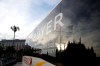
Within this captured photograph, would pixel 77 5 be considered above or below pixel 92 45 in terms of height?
above

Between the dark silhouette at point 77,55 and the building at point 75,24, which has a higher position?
the building at point 75,24

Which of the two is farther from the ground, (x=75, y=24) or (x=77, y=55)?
(x=75, y=24)

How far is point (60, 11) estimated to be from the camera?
4387 mm

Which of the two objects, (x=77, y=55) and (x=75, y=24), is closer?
(x=77, y=55)

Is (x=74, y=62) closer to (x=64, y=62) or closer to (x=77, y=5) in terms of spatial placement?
(x=64, y=62)

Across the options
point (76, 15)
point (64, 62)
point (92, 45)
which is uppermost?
point (76, 15)

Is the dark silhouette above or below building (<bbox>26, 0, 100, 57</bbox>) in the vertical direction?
below

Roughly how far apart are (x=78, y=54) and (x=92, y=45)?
0.36 meters

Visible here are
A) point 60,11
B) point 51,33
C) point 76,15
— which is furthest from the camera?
point 51,33

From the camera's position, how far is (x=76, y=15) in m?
3.62

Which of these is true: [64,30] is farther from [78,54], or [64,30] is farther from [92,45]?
[92,45]

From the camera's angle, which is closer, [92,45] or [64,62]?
[92,45]

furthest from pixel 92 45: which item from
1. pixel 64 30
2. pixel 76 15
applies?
pixel 64 30

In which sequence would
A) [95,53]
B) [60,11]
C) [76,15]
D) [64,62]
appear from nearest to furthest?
1. [95,53]
2. [76,15]
3. [64,62]
4. [60,11]
